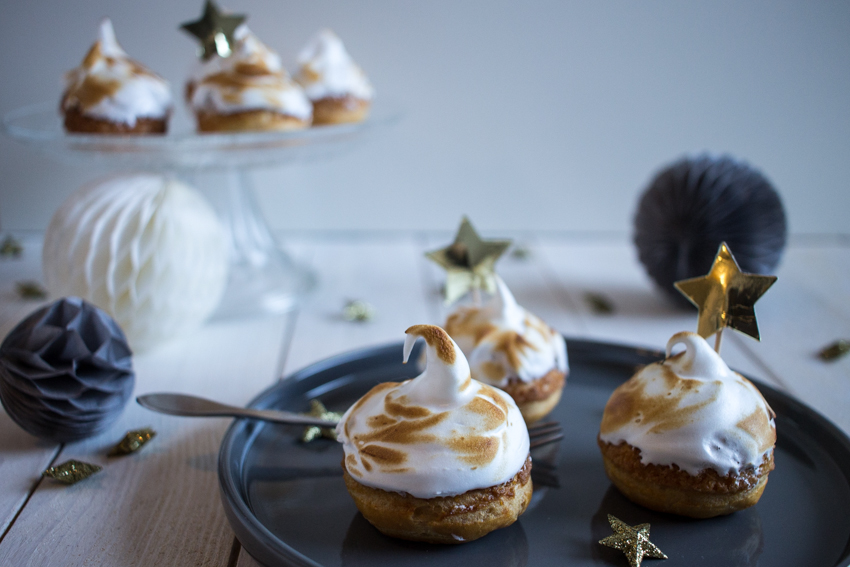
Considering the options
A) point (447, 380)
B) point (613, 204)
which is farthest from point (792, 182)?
point (447, 380)

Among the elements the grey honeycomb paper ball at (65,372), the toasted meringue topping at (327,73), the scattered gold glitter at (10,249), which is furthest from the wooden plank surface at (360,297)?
the scattered gold glitter at (10,249)

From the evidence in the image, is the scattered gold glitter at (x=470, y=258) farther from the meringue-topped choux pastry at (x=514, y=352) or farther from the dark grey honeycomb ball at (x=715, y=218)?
the dark grey honeycomb ball at (x=715, y=218)

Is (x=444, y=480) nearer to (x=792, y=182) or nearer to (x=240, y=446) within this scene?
(x=240, y=446)

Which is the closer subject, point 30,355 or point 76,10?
point 30,355

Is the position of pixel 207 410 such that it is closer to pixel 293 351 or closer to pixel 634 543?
pixel 293 351

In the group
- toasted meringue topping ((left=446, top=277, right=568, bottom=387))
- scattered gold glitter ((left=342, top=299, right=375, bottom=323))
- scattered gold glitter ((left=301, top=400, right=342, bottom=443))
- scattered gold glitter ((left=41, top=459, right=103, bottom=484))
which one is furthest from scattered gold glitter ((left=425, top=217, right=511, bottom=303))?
scattered gold glitter ((left=41, top=459, right=103, bottom=484))

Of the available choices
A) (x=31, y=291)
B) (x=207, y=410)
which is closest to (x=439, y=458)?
(x=207, y=410)

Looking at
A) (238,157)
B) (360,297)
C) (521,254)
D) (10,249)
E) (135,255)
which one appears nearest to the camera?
(135,255)
